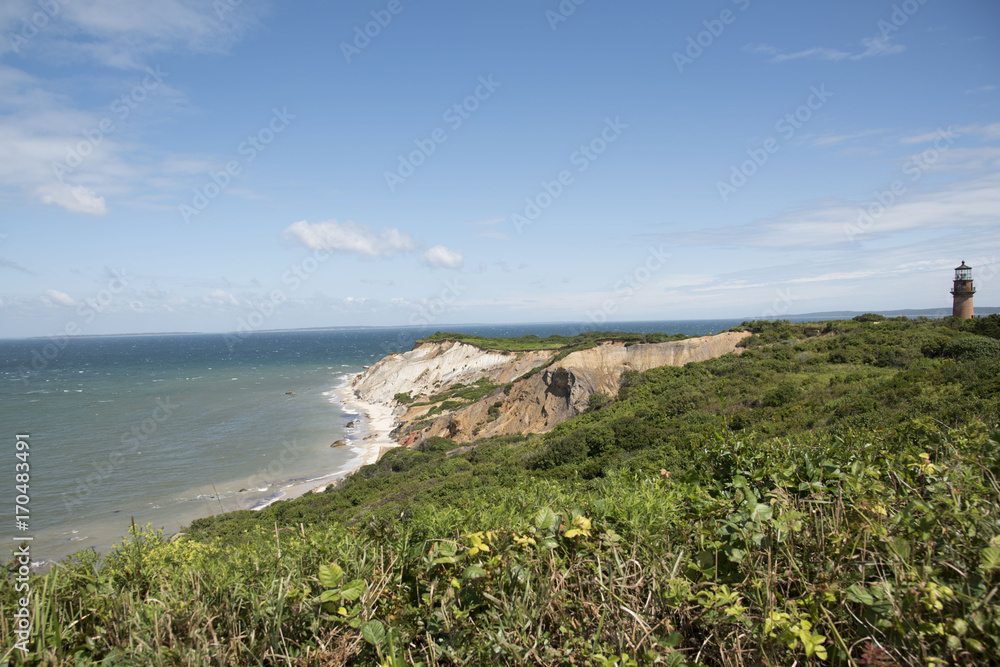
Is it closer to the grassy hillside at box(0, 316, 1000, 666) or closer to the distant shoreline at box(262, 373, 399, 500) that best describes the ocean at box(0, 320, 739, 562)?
the distant shoreline at box(262, 373, 399, 500)

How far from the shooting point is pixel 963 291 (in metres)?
32.2

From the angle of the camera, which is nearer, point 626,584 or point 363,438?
point 626,584

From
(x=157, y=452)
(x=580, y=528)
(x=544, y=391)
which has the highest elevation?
(x=580, y=528)

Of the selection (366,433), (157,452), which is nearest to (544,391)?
(366,433)

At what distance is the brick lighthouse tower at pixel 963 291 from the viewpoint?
3212 cm

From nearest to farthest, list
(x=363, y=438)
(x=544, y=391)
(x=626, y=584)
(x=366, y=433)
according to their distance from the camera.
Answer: (x=626, y=584) → (x=544, y=391) → (x=363, y=438) → (x=366, y=433)

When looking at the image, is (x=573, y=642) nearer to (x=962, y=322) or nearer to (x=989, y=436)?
(x=989, y=436)

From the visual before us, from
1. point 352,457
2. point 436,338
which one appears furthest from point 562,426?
point 436,338

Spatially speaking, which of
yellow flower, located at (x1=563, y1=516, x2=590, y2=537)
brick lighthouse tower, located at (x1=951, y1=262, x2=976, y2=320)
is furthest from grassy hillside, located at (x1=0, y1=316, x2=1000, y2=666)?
brick lighthouse tower, located at (x1=951, y1=262, x2=976, y2=320)

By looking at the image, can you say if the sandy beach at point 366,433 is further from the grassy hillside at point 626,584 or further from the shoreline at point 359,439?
the grassy hillside at point 626,584

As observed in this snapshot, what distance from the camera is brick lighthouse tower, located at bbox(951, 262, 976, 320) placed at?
32125 mm

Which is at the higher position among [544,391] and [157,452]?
[544,391]

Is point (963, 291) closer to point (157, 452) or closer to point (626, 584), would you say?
point (626, 584)

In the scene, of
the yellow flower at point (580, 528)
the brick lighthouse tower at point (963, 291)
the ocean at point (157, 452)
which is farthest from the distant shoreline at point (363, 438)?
the brick lighthouse tower at point (963, 291)
